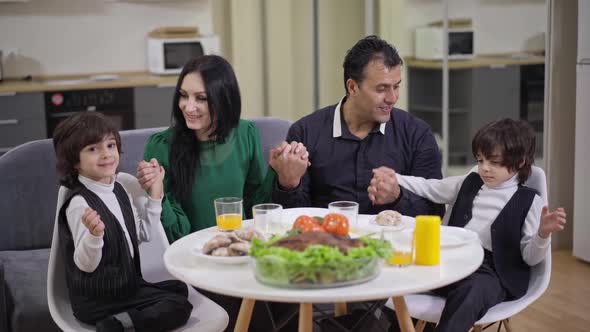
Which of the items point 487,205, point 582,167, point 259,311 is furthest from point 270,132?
point 582,167

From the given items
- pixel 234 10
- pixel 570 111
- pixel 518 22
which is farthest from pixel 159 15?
pixel 570 111

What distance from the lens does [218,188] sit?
2877 millimetres

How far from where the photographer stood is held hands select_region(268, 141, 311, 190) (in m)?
2.72

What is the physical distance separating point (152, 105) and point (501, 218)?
3833 mm

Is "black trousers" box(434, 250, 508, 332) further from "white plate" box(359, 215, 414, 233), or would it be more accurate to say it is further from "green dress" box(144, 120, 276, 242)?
"green dress" box(144, 120, 276, 242)

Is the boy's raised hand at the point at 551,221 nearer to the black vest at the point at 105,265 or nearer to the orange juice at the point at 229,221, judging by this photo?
the orange juice at the point at 229,221

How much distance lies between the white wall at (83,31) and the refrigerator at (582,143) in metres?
3.28

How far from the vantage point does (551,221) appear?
7.74 feet

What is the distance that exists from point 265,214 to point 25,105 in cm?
382

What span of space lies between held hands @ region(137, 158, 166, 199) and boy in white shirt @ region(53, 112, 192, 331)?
76 mm

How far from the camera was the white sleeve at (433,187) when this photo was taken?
110 inches

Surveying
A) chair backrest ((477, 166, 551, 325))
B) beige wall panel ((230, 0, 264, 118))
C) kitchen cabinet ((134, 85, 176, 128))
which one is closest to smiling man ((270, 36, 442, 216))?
chair backrest ((477, 166, 551, 325))

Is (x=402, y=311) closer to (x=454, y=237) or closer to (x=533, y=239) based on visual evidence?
(x=454, y=237)

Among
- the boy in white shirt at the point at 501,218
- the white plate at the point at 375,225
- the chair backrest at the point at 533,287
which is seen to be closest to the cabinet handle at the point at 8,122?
the boy in white shirt at the point at 501,218
